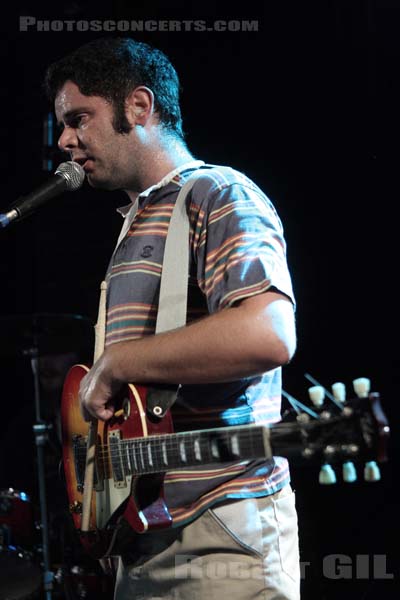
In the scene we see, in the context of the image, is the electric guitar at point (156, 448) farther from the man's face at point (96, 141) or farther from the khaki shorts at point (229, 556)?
the man's face at point (96, 141)

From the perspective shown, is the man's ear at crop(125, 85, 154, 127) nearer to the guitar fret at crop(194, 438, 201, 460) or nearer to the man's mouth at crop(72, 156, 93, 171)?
the man's mouth at crop(72, 156, 93, 171)

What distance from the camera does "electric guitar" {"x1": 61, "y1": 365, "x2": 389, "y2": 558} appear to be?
1486mm

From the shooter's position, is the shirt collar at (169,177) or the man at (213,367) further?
the shirt collar at (169,177)

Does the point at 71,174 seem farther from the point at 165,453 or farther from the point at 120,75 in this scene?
the point at 165,453

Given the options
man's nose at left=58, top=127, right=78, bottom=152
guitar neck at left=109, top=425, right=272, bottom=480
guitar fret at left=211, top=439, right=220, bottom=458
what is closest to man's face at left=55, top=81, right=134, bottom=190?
man's nose at left=58, top=127, right=78, bottom=152

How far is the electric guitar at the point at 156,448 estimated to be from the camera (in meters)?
1.49

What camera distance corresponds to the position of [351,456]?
4.84ft

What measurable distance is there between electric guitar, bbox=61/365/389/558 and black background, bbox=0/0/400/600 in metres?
2.41

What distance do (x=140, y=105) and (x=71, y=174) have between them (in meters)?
0.31

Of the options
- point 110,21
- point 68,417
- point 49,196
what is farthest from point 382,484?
point 110,21

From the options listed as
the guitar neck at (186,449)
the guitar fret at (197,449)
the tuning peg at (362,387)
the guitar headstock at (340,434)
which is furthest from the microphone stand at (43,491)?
the tuning peg at (362,387)

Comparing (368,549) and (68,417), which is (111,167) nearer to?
(68,417)

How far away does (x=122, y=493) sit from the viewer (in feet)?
5.99

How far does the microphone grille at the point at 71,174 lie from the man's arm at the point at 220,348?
2.00 feet
